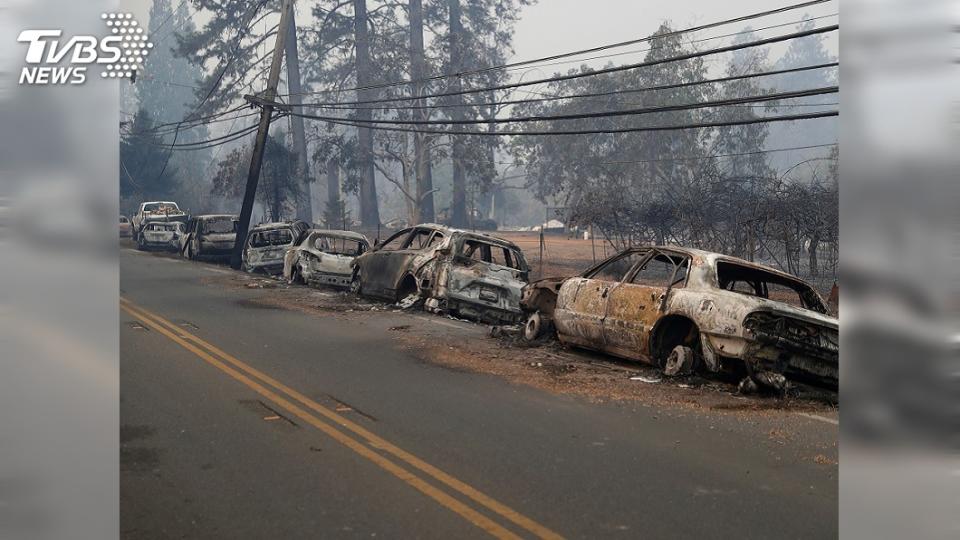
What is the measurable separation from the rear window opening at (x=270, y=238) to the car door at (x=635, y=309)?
1639 centimetres

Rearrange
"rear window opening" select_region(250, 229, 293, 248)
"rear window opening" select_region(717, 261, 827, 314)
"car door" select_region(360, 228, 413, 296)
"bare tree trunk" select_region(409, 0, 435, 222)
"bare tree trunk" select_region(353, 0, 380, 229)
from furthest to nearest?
"bare tree trunk" select_region(353, 0, 380, 229) < "bare tree trunk" select_region(409, 0, 435, 222) < "rear window opening" select_region(250, 229, 293, 248) < "car door" select_region(360, 228, 413, 296) < "rear window opening" select_region(717, 261, 827, 314)

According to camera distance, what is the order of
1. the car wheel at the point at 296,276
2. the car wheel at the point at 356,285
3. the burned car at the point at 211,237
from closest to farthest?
1. the car wheel at the point at 356,285
2. the car wheel at the point at 296,276
3. the burned car at the point at 211,237

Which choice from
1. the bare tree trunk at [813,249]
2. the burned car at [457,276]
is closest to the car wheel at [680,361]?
the burned car at [457,276]

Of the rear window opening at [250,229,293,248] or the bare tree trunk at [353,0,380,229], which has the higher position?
the bare tree trunk at [353,0,380,229]

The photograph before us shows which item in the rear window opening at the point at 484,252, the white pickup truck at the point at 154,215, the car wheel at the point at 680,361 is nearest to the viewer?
the car wheel at the point at 680,361

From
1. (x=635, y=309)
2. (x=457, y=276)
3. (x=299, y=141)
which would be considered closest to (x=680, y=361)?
(x=635, y=309)

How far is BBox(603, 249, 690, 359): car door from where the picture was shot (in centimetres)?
1085

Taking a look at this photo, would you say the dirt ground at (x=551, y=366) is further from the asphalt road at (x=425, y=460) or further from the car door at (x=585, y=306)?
the asphalt road at (x=425, y=460)

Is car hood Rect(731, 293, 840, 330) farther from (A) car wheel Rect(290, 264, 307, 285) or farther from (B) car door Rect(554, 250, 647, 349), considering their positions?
(A) car wheel Rect(290, 264, 307, 285)

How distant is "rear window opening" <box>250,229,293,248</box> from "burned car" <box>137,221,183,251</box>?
1173cm

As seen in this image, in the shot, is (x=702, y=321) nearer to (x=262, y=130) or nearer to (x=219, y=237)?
(x=262, y=130)

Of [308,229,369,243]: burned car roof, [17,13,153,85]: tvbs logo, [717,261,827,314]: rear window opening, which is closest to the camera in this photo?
[17,13,153,85]: tvbs logo

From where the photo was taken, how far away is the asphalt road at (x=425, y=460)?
222 inches

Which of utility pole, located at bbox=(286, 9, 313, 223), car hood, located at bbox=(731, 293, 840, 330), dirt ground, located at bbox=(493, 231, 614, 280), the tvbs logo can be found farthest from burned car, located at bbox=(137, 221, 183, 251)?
the tvbs logo
